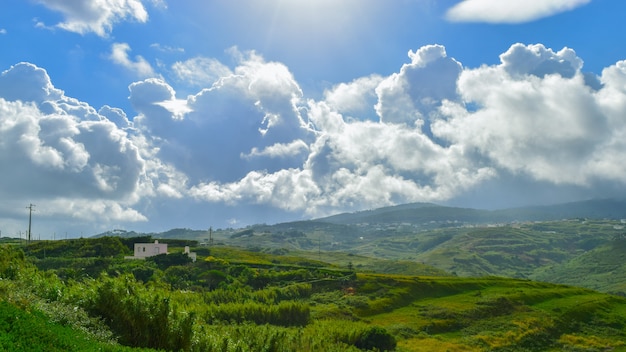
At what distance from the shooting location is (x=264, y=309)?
9344cm

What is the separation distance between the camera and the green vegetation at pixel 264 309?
31.8m

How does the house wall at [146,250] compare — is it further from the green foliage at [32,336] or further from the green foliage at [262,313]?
the green foliage at [32,336]

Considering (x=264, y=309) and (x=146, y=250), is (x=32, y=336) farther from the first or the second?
(x=146, y=250)

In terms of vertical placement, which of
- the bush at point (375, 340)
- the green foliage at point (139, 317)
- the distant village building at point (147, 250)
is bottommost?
the bush at point (375, 340)

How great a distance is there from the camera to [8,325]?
69.5ft

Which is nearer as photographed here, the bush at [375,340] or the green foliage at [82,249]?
the bush at [375,340]

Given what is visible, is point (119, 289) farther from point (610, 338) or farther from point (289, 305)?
point (610, 338)

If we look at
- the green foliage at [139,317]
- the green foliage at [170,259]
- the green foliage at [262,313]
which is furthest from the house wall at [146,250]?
the green foliage at [139,317]

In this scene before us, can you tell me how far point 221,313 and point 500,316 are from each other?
67.6m

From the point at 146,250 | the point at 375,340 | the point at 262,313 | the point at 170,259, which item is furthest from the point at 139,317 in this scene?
the point at 146,250

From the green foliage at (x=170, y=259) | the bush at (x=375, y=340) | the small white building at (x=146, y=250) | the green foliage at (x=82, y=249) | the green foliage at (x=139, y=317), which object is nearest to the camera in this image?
the green foliage at (x=139, y=317)

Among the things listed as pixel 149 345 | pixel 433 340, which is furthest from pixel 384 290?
pixel 149 345

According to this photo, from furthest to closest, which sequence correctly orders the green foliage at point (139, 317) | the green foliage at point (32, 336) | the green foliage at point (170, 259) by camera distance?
the green foliage at point (170, 259), the green foliage at point (139, 317), the green foliage at point (32, 336)

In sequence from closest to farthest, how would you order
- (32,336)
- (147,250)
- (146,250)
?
(32,336), (146,250), (147,250)
